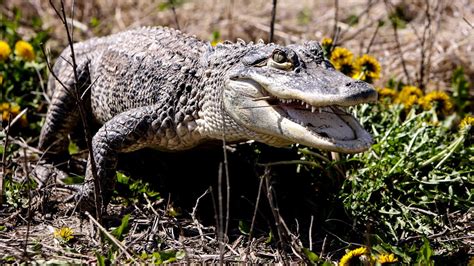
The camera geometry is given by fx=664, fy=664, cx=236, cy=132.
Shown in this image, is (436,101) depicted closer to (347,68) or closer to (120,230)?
(347,68)

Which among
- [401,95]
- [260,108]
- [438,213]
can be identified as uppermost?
[260,108]

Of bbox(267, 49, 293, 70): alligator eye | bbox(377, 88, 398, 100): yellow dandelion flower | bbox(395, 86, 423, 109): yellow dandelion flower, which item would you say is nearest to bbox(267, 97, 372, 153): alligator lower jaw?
bbox(267, 49, 293, 70): alligator eye

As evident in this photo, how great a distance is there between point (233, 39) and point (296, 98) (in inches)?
134

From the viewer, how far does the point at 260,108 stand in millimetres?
3289

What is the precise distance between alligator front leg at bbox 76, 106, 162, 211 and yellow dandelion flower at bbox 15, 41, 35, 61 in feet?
5.42

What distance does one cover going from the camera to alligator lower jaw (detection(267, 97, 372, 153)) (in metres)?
3.05

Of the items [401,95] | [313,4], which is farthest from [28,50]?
[313,4]

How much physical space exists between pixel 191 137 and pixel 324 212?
0.86 meters

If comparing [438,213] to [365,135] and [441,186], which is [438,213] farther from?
[365,135]

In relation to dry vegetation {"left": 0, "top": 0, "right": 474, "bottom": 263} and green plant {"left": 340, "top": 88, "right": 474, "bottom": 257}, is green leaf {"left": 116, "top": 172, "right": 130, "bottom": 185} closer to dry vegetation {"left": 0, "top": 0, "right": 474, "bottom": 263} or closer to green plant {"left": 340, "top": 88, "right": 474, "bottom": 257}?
dry vegetation {"left": 0, "top": 0, "right": 474, "bottom": 263}

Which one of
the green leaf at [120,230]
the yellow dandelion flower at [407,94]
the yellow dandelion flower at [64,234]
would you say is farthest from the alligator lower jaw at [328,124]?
the yellow dandelion flower at [407,94]

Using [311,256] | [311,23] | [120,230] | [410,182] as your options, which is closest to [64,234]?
→ [120,230]

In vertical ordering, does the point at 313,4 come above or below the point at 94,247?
above

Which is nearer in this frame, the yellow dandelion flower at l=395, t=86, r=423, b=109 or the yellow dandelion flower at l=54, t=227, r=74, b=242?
the yellow dandelion flower at l=54, t=227, r=74, b=242
